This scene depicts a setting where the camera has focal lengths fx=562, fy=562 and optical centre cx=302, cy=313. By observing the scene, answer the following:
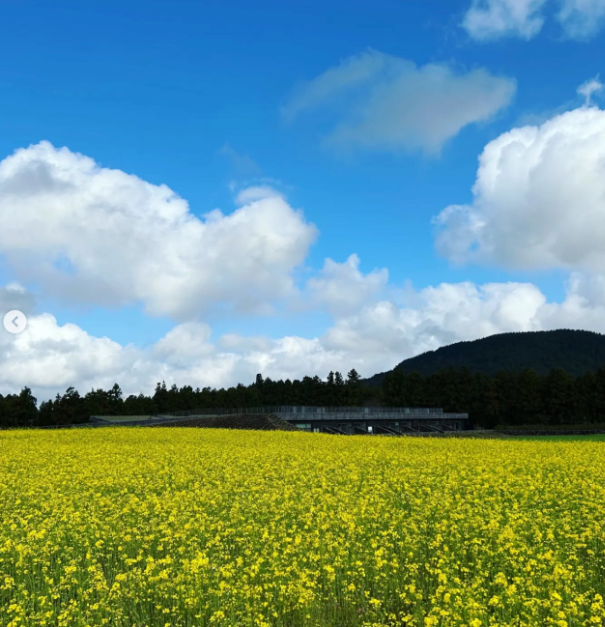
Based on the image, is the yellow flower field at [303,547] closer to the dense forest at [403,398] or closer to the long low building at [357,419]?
the long low building at [357,419]

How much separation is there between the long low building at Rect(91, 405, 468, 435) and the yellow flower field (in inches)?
3048

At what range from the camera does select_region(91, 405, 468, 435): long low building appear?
100938mm

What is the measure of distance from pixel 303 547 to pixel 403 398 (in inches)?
5921

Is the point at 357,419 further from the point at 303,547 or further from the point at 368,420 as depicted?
the point at 303,547

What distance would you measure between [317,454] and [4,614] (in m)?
17.2

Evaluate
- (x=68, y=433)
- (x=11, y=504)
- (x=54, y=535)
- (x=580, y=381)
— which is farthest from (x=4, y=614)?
(x=580, y=381)

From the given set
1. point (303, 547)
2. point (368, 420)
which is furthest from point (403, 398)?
point (303, 547)

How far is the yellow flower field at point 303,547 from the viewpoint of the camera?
29.2 ft

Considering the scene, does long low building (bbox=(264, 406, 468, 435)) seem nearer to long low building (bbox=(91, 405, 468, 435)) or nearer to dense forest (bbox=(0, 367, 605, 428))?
long low building (bbox=(91, 405, 468, 435))

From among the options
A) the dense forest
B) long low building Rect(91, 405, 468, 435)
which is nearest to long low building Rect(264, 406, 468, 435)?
long low building Rect(91, 405, 468, 435)

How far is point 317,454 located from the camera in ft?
85.9

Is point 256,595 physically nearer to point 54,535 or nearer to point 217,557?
point 217,557

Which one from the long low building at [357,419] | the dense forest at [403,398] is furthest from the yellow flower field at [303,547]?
the dense forest at [403,398]

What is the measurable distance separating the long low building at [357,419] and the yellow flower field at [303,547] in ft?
254
